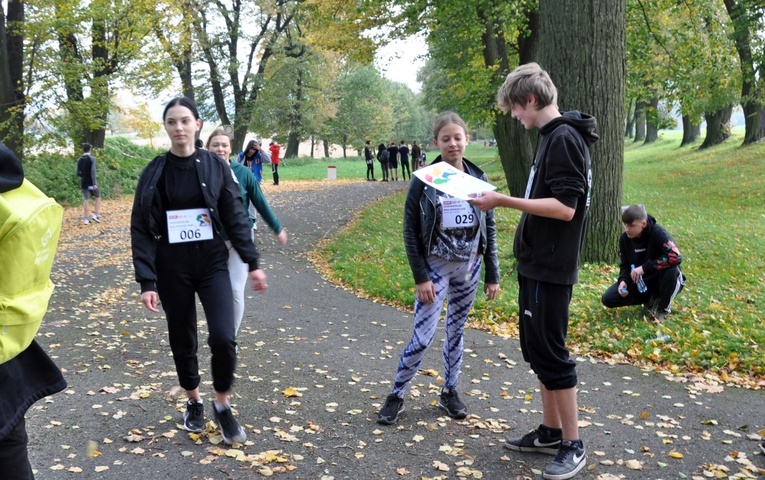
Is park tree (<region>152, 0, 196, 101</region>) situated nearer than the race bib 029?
No

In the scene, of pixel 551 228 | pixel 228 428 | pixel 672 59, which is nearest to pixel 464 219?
pixel 551 228

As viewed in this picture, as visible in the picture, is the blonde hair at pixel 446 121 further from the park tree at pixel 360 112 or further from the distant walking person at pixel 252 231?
the park tree at pixel 360 112

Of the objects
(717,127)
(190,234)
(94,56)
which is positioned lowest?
(190,234)

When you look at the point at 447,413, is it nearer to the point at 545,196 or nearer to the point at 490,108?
the point at 545,196

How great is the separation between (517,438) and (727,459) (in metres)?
1.32

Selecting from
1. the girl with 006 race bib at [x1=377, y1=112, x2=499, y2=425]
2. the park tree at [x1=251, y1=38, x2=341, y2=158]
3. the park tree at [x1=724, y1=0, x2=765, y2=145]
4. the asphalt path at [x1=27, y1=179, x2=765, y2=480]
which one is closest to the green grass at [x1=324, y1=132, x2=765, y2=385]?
the asphalt path at [x1=27, y1=179, x2=765, y2=480]

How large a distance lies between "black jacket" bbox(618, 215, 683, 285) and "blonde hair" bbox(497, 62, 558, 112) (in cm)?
394

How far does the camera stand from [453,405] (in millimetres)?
4926

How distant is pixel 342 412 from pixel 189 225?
189 cm

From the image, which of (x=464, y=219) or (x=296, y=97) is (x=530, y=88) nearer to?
(x=464, y=219)

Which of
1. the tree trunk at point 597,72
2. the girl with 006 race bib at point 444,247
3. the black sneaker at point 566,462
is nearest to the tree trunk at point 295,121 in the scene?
the tree trunk at point 597,72

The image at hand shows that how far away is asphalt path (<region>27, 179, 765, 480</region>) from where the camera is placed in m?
4.12

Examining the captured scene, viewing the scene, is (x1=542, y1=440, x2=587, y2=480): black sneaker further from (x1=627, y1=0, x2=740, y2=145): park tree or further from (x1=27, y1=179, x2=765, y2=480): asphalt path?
(x1=627, y1=0, x2=740, y2=145): park tree

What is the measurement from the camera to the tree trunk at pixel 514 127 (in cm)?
1609
